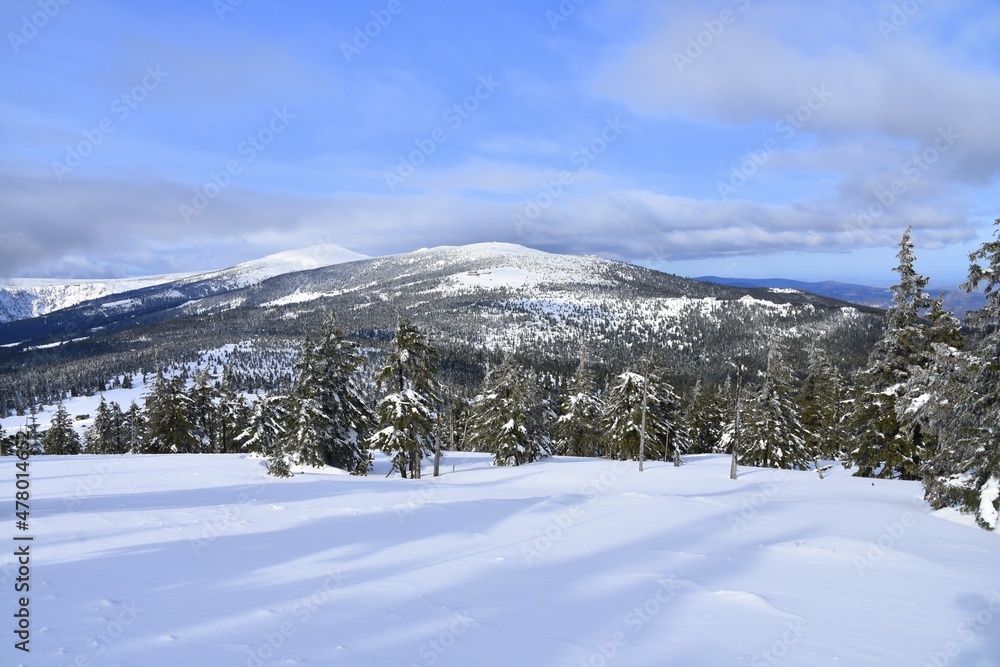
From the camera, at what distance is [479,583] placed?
8.14 m

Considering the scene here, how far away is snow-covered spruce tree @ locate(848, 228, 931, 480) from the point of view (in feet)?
81.3

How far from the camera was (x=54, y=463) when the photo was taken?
77.5 feet

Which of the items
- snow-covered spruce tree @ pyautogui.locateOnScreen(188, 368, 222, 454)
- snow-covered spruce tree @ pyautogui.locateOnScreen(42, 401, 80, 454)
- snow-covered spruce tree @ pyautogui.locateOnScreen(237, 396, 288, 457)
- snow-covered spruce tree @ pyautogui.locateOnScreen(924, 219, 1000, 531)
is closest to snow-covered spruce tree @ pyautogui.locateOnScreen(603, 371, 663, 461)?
snow-covered spruce tree @ pyautogui.locateOnScreen(924, 219, 1000, 531)

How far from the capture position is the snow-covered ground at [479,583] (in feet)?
18.9

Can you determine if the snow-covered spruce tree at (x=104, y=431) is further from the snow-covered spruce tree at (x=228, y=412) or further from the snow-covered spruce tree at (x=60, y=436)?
the snow-covered spruce tree at (x=228, y=412)

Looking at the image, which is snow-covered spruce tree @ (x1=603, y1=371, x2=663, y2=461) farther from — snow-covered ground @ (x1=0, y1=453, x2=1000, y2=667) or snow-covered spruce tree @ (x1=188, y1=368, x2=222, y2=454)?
snow-covered spruce tree @ (x1=188, y1=368, x2=222, y2=454)

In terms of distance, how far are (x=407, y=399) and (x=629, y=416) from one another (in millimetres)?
19426

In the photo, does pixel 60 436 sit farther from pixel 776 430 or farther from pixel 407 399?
pixel 776 430

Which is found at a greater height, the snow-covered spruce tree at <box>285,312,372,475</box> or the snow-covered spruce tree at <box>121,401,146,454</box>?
the snow-covered spruce tree at <box>285,312,372,475</box>

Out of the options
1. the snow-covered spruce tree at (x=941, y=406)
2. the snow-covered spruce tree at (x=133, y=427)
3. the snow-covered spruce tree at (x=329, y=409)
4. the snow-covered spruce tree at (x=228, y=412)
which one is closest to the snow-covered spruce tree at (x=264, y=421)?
the snow-covered spruce tree at (x=228, y=412)

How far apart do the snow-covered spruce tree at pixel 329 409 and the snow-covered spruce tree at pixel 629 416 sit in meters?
20.0

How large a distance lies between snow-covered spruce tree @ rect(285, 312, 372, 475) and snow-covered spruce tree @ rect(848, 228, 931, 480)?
28.4m

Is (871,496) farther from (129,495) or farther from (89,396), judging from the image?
(89,396)

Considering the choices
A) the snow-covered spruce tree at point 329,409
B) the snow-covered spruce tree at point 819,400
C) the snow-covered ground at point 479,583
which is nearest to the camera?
the snow-covered ground at point 479,583
